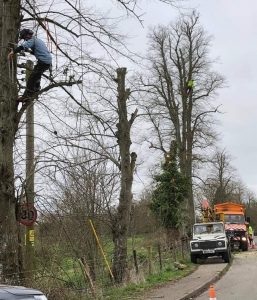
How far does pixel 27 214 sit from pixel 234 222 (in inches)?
1256

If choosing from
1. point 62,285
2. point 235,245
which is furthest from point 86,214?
point 235,245

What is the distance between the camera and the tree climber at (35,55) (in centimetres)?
1048

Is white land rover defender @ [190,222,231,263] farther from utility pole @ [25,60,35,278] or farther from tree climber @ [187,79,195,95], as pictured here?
tree climber @ [187,79,195,95]

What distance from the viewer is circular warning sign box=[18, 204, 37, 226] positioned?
11.9 m

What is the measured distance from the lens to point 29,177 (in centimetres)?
1228

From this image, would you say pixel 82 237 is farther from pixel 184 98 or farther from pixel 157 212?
pixel 184 98

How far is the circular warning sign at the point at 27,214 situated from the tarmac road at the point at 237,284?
6147 mm

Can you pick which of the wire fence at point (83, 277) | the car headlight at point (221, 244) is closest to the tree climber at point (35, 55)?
the wire fence at point (83, 277)

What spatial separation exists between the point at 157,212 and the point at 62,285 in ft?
95.1

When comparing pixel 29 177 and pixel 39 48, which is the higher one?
pixel 39 48

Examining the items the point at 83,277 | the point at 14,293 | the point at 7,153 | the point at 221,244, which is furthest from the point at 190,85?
the point at 14,293

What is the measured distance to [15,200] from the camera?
434 inches

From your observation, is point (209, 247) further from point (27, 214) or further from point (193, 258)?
point (27, 214)

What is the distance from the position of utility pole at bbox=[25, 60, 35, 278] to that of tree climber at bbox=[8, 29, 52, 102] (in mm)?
286
